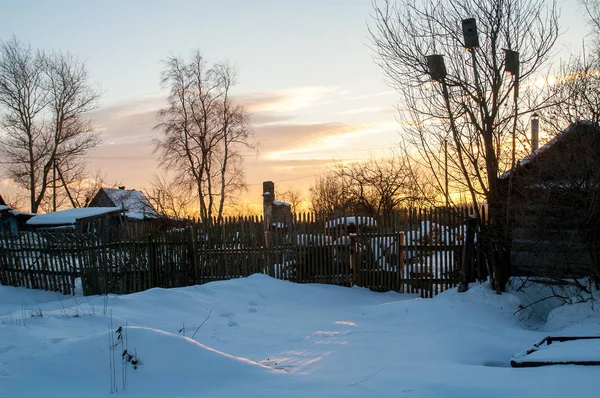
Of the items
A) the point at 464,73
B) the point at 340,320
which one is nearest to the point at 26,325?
the point at 340,320

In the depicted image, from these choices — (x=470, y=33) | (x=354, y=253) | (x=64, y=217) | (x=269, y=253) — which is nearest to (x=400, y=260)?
(x=354, y=253)

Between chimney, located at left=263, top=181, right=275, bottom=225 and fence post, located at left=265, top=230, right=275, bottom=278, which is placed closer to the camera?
fence post, located at left=265, top=230, right=275, bottom=278

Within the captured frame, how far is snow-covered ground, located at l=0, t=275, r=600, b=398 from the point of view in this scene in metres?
4.68

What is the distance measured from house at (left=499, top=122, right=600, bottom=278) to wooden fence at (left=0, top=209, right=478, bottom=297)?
2.41 m

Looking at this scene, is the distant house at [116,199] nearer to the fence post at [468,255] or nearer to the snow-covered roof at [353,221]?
the snow-covered roof at [353,221]

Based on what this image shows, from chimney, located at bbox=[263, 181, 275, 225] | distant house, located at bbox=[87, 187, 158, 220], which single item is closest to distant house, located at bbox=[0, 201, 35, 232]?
distant house, located at bbox=[87, 187, 158, 220]

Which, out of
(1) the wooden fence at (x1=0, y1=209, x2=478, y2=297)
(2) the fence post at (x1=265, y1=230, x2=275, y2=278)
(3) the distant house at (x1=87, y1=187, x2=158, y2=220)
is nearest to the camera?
(1) the wooden fence at (x1=0, y1=209, x2=478, y2=297)

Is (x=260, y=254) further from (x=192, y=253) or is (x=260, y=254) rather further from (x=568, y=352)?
(x=568, y=352)

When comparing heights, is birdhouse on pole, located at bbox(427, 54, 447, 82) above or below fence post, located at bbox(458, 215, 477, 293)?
above

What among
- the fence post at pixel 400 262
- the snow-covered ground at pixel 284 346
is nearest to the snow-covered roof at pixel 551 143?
the snow-covered ground at pixel 284 346

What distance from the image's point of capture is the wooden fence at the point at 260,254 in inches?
466

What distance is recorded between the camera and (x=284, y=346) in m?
7.06

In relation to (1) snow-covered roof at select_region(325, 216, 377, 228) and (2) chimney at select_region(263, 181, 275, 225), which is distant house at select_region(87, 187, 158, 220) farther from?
(1) snow-covered roof at select_region(325, 216, 377, 228)

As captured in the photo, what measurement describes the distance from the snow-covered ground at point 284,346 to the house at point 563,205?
0.85 m
